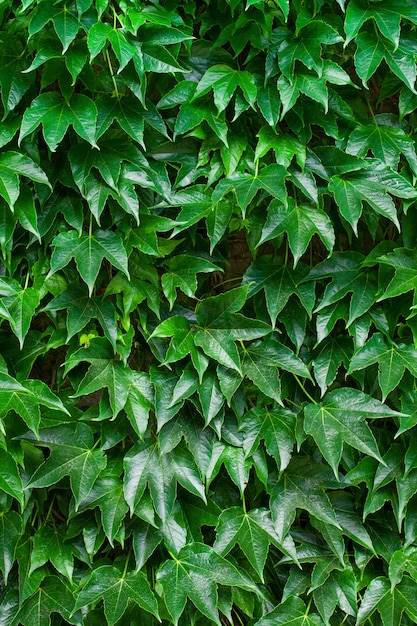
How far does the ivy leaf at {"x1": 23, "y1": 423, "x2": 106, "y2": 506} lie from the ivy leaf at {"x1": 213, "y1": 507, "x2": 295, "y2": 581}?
1.07ft

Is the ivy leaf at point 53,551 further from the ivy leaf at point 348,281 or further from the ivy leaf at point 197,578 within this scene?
the ivy leaf at point 348,281

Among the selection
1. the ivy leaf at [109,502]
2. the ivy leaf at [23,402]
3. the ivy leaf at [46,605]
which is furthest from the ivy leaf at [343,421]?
the ivy leaf at [46,605]

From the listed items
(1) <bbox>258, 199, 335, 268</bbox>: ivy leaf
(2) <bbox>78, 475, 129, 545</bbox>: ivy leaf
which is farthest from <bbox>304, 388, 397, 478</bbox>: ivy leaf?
(2) <bbox>78, 475, 129, 545</bbox>: ivy leaf

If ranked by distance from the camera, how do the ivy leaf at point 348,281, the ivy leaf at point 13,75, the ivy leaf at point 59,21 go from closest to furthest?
1. the ivy leaf at point 59,21
2. the ivy leaf at point 13,75
3. the ivy leaf at point 348,281

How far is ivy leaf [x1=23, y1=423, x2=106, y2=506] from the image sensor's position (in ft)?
5.00

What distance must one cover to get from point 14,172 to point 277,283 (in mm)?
653

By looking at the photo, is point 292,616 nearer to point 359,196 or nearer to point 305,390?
point 305,390

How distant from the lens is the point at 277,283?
162cm

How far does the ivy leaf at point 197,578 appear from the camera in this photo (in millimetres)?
1540

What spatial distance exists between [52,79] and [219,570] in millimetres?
1178

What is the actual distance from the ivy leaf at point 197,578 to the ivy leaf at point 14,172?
900 mm

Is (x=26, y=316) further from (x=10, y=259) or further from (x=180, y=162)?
(x=180, y=162)

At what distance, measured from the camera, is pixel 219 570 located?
1.57 m

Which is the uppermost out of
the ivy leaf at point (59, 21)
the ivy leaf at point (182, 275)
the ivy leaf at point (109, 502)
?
the ivy leaf at point (59, 21)
